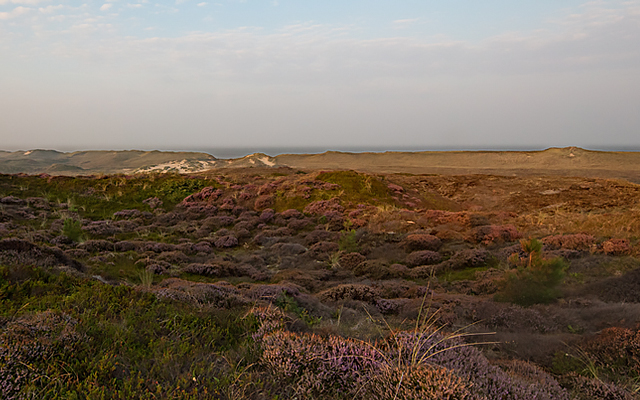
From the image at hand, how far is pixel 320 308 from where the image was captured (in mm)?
6176

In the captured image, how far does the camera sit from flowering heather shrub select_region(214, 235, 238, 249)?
549 inches

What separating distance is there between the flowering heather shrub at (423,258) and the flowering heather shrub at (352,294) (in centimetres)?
386

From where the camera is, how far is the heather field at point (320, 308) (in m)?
2.94

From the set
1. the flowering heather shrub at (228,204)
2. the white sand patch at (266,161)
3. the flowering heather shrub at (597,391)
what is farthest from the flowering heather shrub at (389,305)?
the white sand patch at (266,161)

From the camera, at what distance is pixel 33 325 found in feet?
11.0

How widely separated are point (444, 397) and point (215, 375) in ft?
6.77

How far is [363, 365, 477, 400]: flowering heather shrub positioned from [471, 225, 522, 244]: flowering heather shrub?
11.3 meters

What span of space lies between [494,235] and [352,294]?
8463 millimetres

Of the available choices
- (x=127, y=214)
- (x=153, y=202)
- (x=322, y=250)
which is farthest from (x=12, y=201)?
(x=322, y=250)

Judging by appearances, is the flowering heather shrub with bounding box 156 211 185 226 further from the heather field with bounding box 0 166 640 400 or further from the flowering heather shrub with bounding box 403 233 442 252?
the flowering heather shrub with bounding box 403 233 442 252

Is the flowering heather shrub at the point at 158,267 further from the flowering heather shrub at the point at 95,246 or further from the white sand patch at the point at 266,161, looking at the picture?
the white sand patch at the point at 266,161

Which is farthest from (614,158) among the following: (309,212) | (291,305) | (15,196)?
(15,196)

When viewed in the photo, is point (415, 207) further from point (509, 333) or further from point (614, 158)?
point (614, 158)

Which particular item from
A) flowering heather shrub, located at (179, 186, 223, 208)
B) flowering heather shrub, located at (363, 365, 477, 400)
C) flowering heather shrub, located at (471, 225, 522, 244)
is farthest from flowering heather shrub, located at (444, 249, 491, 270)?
flowering heather shrub, located at (179, 186, 223, 208)
